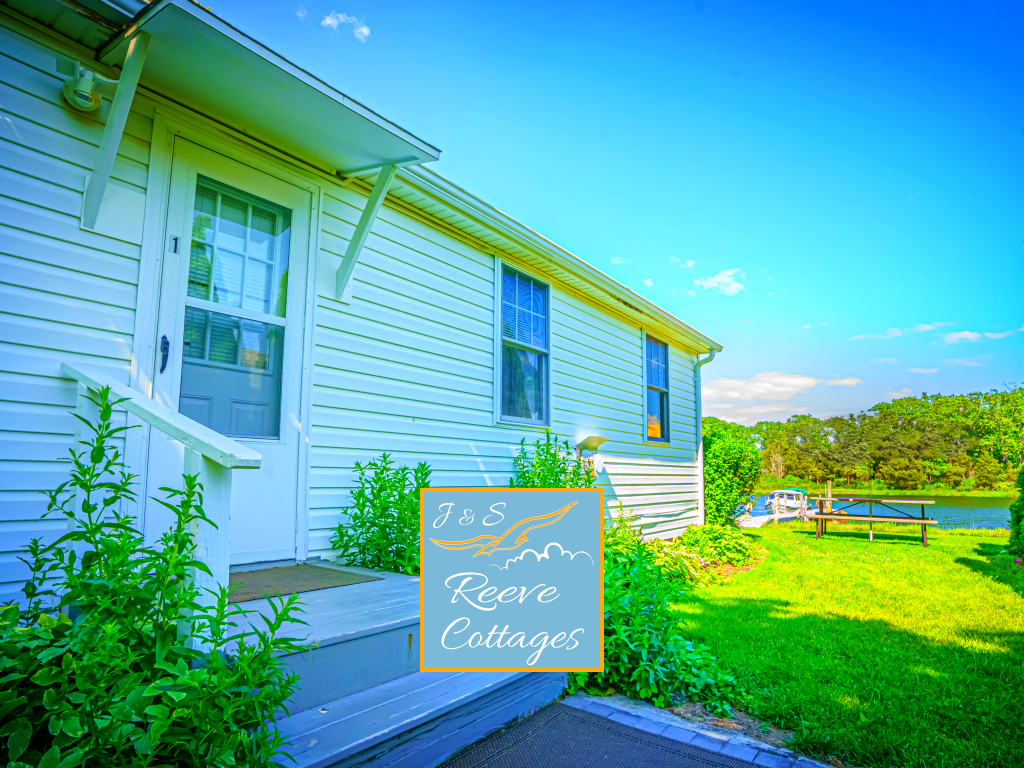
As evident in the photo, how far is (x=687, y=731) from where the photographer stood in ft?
7.40

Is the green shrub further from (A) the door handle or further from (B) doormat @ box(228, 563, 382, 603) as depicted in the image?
(A) the door handle

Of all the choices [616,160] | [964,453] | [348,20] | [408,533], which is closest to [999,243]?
[964,453]

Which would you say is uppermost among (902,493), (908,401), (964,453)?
(908,401)

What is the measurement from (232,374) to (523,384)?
2961 millimetres

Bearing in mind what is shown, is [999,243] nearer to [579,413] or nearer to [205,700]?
[579,413]

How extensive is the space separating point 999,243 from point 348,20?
16.2 metres

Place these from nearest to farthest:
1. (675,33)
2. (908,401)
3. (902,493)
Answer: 1. (675,33)
2. (902,493)
3. (908,401)

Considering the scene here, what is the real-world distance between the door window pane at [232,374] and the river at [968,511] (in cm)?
1364

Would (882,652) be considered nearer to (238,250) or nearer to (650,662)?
(650,662)

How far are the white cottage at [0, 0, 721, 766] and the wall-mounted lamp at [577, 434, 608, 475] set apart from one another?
1.30m

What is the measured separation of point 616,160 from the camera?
35.9 ft

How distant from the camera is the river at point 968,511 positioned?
486 inches

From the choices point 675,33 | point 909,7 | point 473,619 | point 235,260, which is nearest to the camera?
point 473,619

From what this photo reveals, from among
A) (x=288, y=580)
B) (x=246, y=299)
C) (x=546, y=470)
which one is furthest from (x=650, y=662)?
(x=246, y=299)
